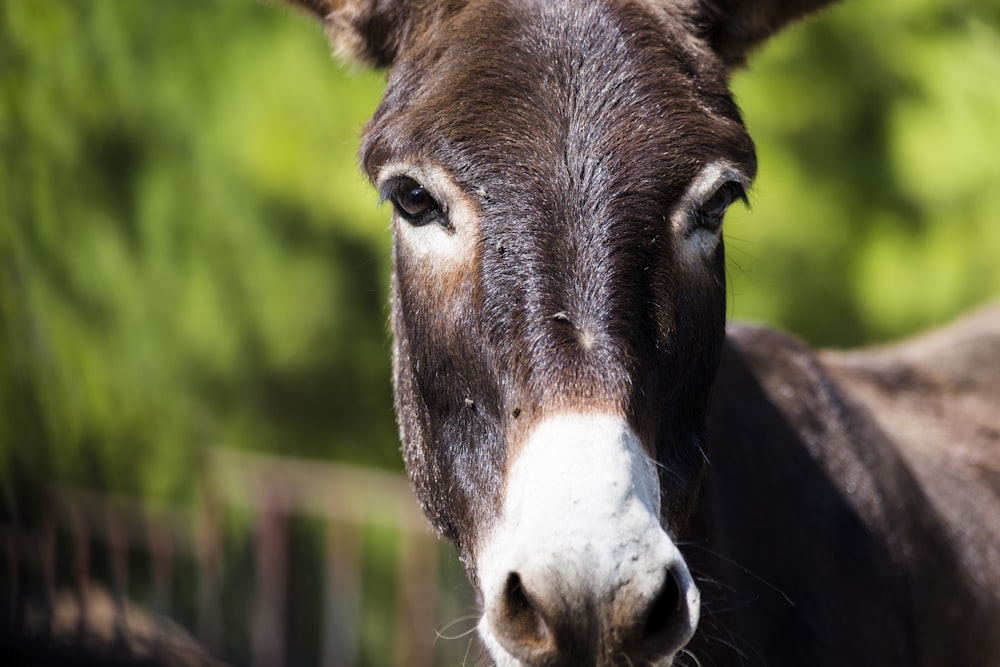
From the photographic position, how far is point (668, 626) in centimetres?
228

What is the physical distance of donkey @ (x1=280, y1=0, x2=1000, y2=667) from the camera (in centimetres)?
223

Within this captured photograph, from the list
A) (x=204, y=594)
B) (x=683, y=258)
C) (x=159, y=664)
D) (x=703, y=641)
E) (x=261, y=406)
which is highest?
(x=683, y=258)

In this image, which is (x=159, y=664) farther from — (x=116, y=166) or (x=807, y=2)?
(x=116, y=166)

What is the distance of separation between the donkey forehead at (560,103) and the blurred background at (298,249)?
4.57 m

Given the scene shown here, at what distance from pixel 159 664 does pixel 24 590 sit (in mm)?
359

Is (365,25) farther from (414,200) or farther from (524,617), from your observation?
(524,617)

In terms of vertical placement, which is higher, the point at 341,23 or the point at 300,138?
the point at 341,23

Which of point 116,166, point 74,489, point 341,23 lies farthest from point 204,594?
point 341,23

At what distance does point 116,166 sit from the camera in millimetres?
8773

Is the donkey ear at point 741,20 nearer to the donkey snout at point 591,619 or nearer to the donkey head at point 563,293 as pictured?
the donkey head at point 563,293

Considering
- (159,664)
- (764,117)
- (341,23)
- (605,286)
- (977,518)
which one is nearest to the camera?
(159,664)

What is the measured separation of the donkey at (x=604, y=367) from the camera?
223 centimetres

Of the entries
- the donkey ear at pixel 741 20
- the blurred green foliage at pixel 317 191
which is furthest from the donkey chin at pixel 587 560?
the blurred green foliage at pixel 317 191

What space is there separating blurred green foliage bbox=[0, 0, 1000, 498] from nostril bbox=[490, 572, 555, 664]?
528cm
